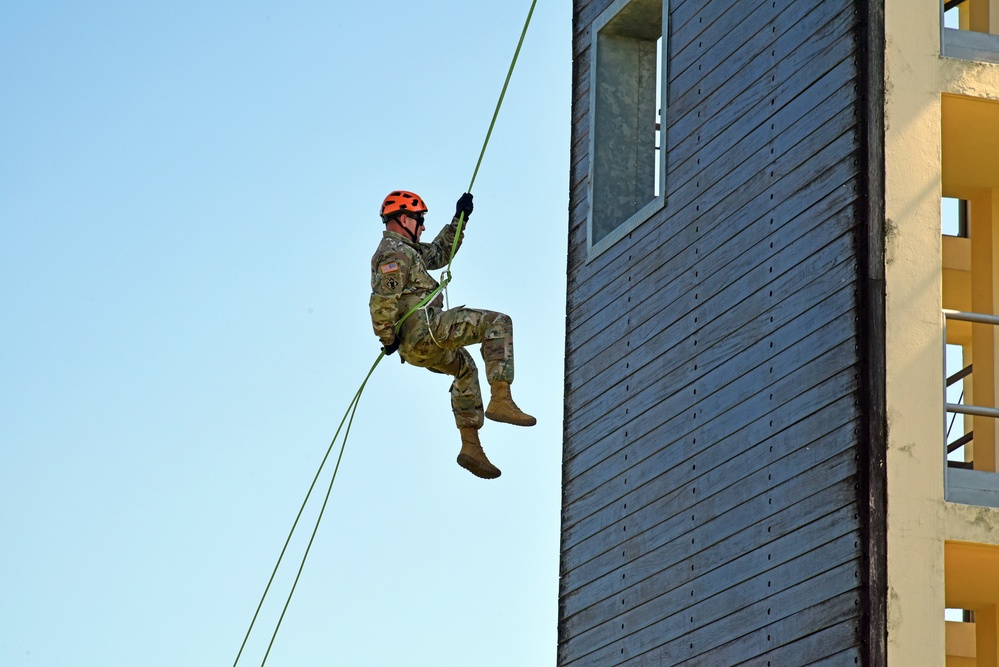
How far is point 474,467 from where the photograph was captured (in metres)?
13.5

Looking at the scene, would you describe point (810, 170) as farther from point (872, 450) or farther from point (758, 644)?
point (758, 644)

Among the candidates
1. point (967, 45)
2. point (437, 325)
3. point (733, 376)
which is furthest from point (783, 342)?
point (437, 325)

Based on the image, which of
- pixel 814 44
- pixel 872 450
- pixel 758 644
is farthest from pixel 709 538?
pixel 814 44

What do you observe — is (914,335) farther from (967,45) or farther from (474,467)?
(474,467)

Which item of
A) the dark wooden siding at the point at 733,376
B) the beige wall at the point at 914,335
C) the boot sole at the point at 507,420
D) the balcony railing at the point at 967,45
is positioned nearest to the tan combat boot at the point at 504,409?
the boot sole at the point at 507,420

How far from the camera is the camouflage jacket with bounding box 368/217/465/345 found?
13406mm

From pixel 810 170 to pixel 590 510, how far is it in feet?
11.7

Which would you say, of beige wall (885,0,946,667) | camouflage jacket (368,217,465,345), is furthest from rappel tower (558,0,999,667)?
camouflage jacket (368,217,465,345)

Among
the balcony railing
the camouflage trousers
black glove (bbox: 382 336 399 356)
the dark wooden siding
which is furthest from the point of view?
Result: black glove (bbox: 382 336 399 356)

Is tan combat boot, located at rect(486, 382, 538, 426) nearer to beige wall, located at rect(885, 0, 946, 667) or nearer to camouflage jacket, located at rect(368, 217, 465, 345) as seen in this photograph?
camouflage jacket, located at rect(368, 217, 465, 345)

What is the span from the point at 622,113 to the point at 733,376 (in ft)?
12.4

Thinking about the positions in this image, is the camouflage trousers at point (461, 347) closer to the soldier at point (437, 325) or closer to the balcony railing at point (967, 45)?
A: the soldier at point (437, 325)

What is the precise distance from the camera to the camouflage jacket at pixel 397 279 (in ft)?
44.0

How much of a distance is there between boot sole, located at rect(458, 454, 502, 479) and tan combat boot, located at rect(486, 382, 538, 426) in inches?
25.1
